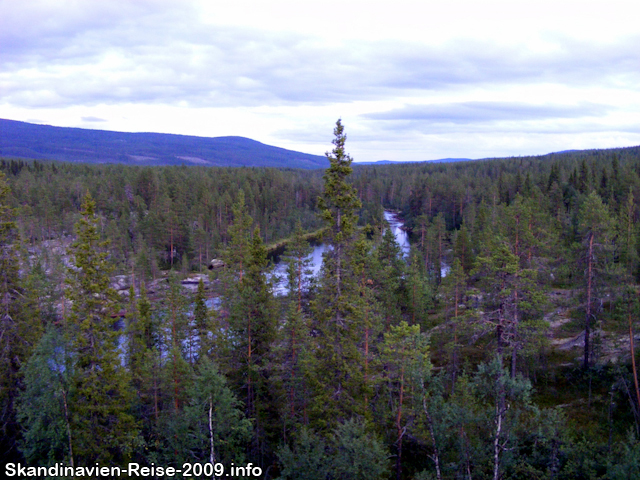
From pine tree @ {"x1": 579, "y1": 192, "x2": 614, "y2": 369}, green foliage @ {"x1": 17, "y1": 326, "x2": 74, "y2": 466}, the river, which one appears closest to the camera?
green foliage @ {"x1": 17, "y1": 326, "x2": 74, "y2": 466}

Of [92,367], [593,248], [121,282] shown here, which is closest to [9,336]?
[92,367]

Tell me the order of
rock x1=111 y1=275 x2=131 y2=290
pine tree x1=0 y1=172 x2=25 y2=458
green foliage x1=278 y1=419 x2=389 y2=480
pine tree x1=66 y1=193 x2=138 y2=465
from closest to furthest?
green foliage x1=278 y1=419 x2=389 y2=480, pine tree x1=66 y1=193 x2=138 y2=465, pine tree x1=0 y1=172 x2=25 y2=458, rock x1=111 y1=275 x2=131 y2=290

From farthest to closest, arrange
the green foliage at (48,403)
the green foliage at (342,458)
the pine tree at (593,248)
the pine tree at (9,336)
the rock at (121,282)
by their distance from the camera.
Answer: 1. the rock at (121,282)
2. the pine tree at (593,248)
3. the pine tree at (9,336)
4. the green foliage at (48,403)
5. the green foliage at (342,458)

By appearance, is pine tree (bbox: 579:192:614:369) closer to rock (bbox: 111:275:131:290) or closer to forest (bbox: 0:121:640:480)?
forest (bbox: 0:121:640:480)

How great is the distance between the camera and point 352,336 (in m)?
19.1

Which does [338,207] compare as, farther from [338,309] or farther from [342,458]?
[342,458]

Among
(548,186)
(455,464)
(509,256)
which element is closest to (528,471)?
(455,464)

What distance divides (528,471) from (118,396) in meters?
17.4

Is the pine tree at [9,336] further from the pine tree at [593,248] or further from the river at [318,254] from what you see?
the pine tree at [593,248]

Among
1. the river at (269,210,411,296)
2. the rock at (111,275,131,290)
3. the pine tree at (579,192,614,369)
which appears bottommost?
the rock at (111,275,131,290)

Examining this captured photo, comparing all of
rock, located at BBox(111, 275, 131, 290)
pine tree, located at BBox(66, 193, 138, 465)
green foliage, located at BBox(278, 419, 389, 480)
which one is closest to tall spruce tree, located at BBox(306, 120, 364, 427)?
green foliage, located at BBox(278, 419, 389, 480)

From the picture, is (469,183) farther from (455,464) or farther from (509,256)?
(455,464)

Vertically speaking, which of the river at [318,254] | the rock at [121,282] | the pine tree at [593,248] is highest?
the pine tree at [593,248]

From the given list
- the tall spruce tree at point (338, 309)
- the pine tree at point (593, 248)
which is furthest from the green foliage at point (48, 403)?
the pine tree at point (593, 248)
